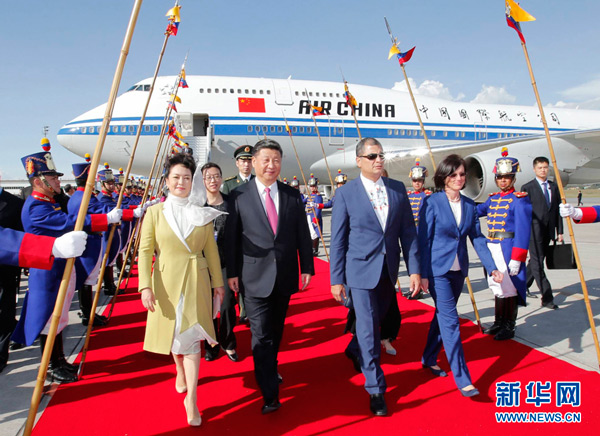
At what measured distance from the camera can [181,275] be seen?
2.55 meters

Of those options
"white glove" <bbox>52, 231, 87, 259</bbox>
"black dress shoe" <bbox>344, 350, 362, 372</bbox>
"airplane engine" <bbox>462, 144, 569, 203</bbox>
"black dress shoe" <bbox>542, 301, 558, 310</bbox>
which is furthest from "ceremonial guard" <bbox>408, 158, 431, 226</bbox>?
"airplane engine" <bbox>462, 144, 569, 203</bbox>

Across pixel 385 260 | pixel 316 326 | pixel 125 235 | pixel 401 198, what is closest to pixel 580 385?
pixel 385 260

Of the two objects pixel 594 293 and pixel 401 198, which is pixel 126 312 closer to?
pixel 401 198

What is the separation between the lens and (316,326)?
14.5 feet

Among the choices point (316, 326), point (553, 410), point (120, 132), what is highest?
point (120, 132)

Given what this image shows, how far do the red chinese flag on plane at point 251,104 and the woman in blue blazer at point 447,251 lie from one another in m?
12.1

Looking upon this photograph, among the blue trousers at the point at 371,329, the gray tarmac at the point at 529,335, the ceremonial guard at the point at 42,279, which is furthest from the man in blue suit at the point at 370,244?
the ceremonial guard at the point at 42,279

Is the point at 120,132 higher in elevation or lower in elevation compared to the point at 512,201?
higher

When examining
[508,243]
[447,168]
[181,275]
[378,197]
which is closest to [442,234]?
[447,168]

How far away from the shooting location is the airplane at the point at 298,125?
13.6m

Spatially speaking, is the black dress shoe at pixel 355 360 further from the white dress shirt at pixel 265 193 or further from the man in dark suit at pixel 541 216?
the man in dark suit at pixel 541 216

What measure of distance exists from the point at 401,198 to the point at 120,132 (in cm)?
1320

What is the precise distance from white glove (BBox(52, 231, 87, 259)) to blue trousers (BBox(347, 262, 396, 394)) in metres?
1.77

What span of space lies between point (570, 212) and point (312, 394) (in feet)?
7.96
